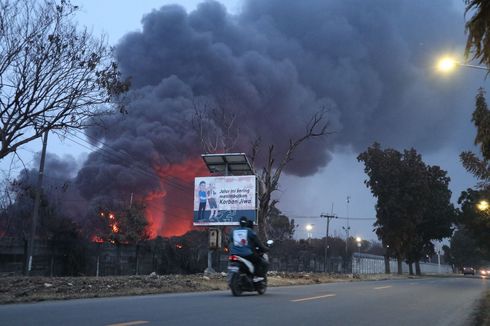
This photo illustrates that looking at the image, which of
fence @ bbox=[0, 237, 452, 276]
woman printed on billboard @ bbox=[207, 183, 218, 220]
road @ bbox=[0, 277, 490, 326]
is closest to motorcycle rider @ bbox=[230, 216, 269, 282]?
road @ bbox=[0, 277, 490, 326]

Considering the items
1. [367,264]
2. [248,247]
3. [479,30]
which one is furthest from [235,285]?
[367,264]

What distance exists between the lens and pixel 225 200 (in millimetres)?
24438

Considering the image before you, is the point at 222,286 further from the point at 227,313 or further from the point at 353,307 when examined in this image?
the point at 227,313

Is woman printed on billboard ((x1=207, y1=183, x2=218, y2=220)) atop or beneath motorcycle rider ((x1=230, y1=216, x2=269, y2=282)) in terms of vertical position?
atop

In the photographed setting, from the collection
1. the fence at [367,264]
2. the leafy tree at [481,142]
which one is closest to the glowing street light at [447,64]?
the leafy tree at [481,142]

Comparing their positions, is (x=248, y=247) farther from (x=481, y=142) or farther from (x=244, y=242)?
(x=481, y=142)

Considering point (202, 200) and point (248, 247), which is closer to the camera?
point (248, 247)

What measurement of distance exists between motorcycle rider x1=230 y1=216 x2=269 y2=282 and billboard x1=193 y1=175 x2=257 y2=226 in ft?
38.7

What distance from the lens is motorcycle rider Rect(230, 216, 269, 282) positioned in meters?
12.0

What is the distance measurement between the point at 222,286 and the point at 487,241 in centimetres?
5664

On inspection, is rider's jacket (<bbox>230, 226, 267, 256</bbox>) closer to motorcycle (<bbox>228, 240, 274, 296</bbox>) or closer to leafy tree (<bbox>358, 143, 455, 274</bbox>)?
motorcycle (<bbox>228, 240, 274, 296</bbox>)

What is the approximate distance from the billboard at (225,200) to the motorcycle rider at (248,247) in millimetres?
11782

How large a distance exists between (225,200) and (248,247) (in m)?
12.5

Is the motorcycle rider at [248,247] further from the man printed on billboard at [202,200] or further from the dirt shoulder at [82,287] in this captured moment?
the man printed on billboard at [202,200]
